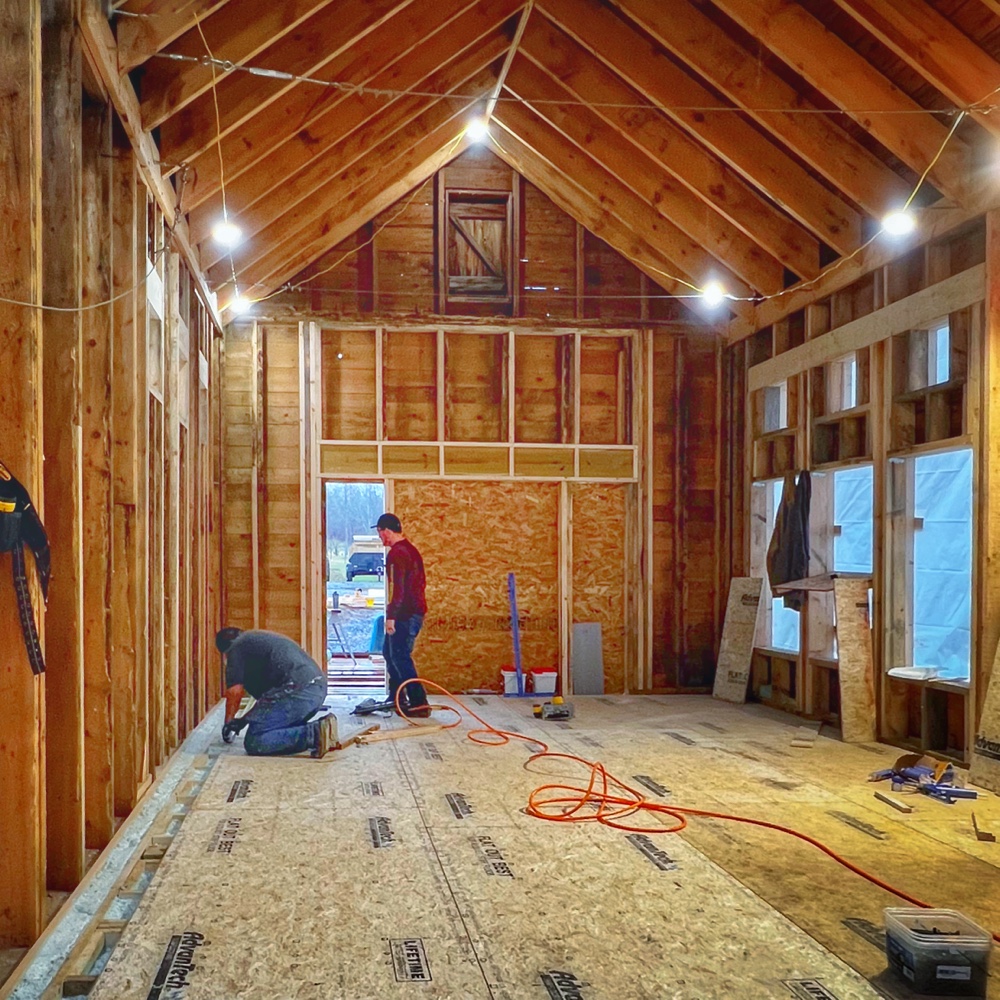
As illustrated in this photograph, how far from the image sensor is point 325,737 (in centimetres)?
645

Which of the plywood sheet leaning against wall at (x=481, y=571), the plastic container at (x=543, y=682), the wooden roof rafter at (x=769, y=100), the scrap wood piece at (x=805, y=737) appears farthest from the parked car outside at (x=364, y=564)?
the wooden roof rafter at (x=769, y=100)

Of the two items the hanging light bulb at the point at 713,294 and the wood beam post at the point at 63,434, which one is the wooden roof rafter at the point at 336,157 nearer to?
the hanging light bulb at the point at 713,294

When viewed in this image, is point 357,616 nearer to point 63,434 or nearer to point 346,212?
point 346,212

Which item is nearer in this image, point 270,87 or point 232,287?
point 270,87

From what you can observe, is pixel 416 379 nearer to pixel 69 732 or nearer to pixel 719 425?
pixel 719 425

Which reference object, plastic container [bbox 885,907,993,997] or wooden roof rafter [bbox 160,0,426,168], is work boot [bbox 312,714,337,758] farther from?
plastic container [bbox 885,907,993,997]

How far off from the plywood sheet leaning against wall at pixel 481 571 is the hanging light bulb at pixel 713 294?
8.04ft

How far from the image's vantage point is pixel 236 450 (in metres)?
9.73

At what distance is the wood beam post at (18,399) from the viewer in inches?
129

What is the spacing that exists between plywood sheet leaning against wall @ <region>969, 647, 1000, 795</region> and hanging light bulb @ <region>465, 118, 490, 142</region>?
6.44 meters

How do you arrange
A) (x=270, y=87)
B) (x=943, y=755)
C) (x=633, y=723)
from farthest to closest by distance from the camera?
1. (x=633, y=723)
2. (x=943, y=755)
3. (x=270, y=87)

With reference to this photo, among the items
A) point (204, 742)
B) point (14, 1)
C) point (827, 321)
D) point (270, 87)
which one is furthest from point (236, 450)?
point (14, 1)

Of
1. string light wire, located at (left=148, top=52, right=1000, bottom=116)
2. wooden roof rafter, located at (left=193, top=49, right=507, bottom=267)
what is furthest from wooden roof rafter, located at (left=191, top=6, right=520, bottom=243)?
string light wire, located at (left=148, top=52, right=1000, bottom=116)

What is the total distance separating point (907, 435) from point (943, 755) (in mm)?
2198
